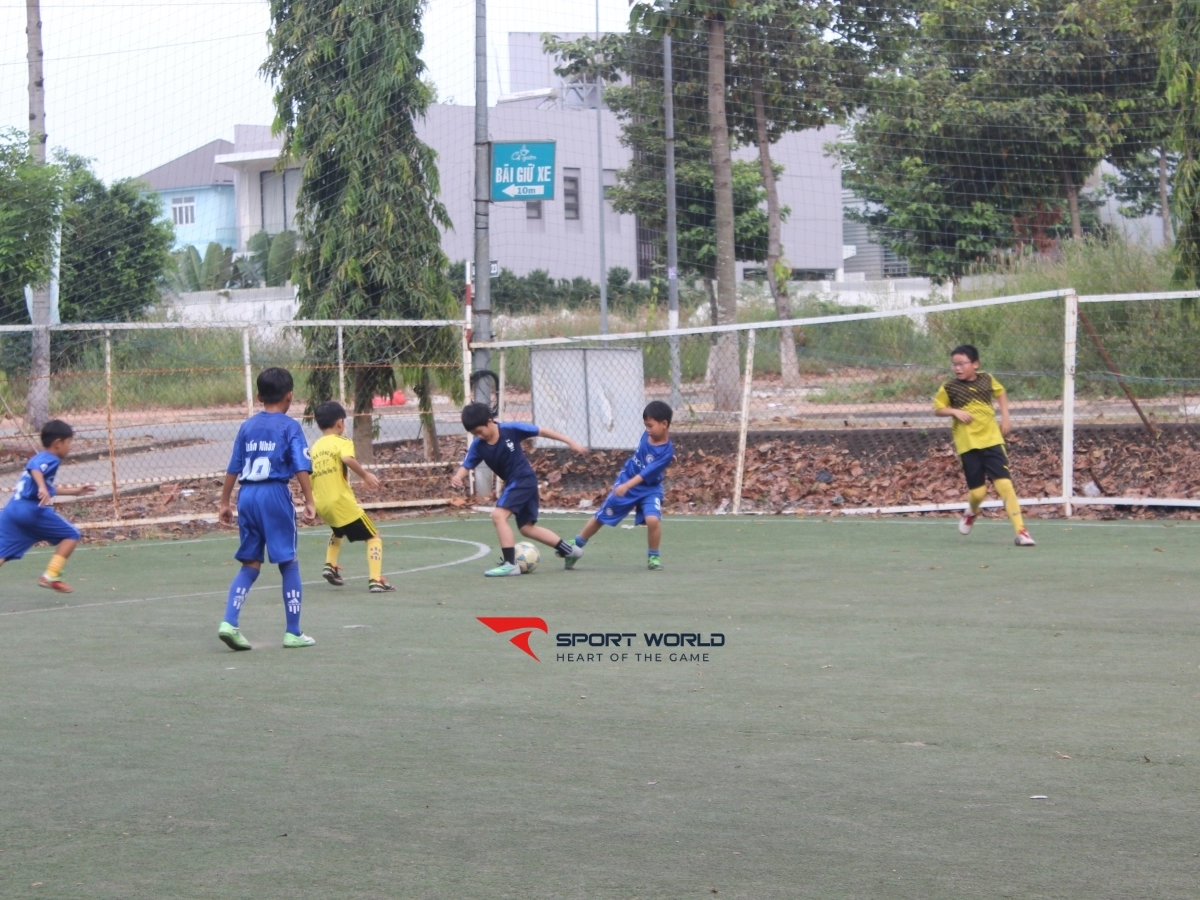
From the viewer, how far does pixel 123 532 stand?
1500 cm

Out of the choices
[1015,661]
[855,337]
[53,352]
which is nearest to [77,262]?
[53,352]

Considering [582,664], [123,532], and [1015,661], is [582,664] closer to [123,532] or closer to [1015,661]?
[1015,661]

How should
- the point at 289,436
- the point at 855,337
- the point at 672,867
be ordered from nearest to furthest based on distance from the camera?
1. the point at 672,867
2. the point at 289,436
3. the point at 855,337

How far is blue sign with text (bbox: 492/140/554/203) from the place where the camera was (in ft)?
53.9

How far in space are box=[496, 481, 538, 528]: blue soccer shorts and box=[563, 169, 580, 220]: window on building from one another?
3495 centimetres

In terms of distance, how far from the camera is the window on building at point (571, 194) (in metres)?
44.9

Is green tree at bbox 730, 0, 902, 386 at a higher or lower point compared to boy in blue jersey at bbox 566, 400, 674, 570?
higher

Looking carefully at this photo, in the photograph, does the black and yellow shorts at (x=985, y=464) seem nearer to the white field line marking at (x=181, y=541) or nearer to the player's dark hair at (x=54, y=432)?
the white field line marking at (x=181, y=541)

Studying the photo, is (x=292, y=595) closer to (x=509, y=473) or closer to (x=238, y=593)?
(x=238, y=593)

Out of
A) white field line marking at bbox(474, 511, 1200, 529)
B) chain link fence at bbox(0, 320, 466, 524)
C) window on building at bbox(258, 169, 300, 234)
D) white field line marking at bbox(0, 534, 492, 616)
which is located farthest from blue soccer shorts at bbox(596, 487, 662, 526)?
window on building at bbox(258, 169, 300, 234)

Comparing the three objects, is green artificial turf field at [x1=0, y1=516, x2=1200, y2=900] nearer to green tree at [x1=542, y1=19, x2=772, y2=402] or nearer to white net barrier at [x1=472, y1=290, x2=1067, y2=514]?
white net barrier at [x1=472, y1=290, x2=1067, y2=514]

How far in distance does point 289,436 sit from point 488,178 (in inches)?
363

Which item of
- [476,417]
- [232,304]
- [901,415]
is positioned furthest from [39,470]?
[232,304]

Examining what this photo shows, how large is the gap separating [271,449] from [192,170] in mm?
Result: 51183
